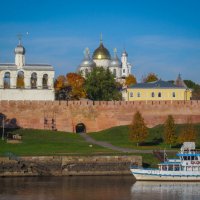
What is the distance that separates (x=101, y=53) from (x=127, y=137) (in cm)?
5199

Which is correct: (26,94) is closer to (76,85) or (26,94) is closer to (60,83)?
(76,85)

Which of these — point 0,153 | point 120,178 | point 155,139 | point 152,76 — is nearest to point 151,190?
point 120,178

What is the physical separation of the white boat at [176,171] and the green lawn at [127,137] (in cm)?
1157

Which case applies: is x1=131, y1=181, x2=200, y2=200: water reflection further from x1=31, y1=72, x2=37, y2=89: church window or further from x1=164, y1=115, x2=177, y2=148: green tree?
x1=31, y1=72, x2=37, y2=89: church window

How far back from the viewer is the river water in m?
41.9

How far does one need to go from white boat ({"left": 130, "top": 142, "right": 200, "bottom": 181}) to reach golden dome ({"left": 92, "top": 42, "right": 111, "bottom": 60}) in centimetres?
6919

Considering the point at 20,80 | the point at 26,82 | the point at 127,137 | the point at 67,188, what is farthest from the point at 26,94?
the point at 67,188

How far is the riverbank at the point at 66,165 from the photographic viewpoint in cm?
5103

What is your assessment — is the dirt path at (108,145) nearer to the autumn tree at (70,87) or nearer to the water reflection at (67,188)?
the water reflection at (67,188)

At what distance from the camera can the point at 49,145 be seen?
60625mm

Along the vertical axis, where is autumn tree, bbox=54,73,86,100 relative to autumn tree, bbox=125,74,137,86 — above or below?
below

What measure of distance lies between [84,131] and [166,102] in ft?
31.2

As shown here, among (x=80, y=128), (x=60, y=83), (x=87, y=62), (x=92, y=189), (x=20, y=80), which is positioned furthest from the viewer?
(x=87, y=62)

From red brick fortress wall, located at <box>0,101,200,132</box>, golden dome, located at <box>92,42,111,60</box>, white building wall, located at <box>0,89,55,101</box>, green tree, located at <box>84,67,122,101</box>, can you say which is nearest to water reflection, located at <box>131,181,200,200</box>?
red brick fortress wall, located at <box>0,101,200,132</box>
